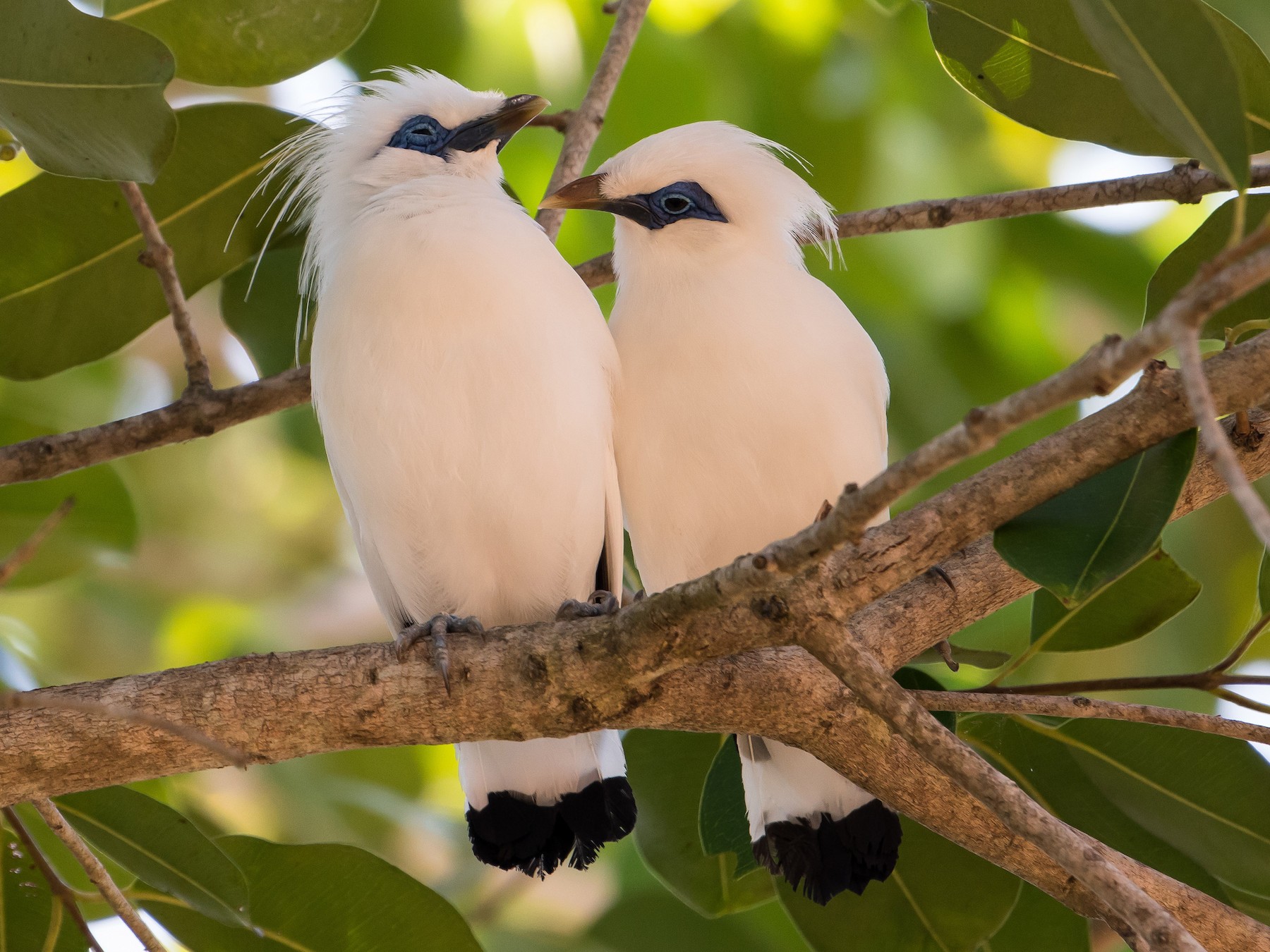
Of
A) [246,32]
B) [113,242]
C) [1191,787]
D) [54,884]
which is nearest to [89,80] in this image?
[246,32]

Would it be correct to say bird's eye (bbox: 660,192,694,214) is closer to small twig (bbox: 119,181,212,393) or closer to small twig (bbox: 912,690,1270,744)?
small twig (bbox: 119,181,212,393)

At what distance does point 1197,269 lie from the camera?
8.18ft

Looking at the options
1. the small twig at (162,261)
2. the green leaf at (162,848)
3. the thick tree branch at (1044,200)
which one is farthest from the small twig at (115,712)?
the thick tree branch at (1044,200)

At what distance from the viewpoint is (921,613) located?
239cm

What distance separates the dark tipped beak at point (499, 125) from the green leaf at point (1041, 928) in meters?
2.19

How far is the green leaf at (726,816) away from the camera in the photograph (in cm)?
284

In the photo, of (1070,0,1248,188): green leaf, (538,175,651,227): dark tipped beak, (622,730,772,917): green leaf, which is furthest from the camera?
(538,175,651,227): dark tipped beak

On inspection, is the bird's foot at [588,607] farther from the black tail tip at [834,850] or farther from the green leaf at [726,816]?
the black tail tip at [834,850]

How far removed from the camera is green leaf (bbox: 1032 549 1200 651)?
94.3 inches

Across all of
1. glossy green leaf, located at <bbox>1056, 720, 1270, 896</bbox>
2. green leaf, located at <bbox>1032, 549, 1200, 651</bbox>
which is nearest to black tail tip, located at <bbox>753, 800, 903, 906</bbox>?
glossy green leaf, located at <bbox>1056, 720, 1270, 896</bbox>

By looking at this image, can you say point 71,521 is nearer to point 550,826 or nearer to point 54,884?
point 54,884

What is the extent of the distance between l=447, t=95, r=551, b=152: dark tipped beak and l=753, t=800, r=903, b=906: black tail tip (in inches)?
72.6

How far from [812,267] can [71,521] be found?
248 centimetres

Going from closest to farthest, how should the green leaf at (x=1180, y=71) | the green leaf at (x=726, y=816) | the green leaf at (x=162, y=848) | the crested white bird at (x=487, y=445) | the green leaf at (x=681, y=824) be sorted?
the green leaf at (x=1180, y=71), the green leaf at (x=162, y=848), the crested white bird at (x=487, y=445), the green leaf at (x=726, y=816), the green leaf at (x=681, y=824)
